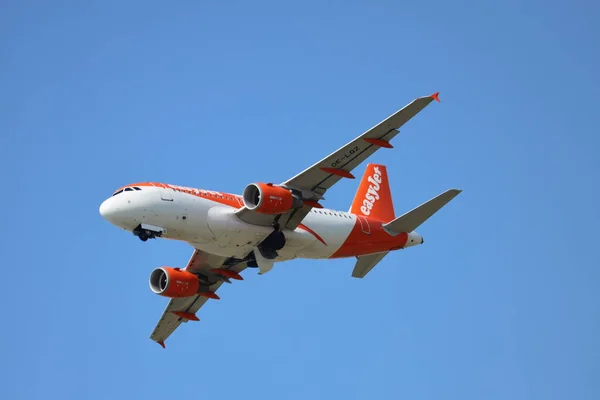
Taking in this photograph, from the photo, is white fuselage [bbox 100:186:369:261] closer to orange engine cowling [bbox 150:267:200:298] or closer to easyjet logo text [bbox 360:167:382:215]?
easyjet logo text [bbox 360:167:382:215]

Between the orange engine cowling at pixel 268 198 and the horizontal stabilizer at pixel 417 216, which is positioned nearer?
the orange engine cowling at pixel 268 198

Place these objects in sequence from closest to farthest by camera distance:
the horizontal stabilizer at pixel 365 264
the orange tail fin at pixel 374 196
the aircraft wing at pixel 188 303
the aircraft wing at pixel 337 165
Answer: the aircraft wing at pixel 337 165
the aircraft wing at pixel 188 303
the horizontal stabilizer at pixel 365 264
the orange tail fin at pixel 374 196

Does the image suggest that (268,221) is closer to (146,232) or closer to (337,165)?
(337,165)

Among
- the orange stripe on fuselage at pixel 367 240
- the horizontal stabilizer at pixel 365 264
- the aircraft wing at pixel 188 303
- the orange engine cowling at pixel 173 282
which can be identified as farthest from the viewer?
the horizontal stabilizer at pixel 365 264

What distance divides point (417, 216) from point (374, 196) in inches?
173

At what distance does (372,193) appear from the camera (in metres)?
63.3

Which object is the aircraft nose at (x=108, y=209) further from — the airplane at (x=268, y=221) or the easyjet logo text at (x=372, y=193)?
the easyjet logo text at (x=372, y=193)

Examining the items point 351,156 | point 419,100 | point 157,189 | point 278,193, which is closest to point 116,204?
point 157,189

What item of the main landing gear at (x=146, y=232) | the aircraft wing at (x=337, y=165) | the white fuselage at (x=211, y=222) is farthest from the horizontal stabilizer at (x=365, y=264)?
the main landing gear at (x=146, y=232)

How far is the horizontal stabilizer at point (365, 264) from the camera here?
203 feet

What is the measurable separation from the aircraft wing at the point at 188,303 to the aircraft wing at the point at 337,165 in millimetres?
6339

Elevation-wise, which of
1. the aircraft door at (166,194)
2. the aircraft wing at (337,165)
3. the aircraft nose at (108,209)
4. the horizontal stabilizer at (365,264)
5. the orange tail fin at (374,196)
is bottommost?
the aircraft nose at (108,209)

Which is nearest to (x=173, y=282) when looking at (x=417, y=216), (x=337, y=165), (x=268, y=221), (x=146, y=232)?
(x=146, y=232)

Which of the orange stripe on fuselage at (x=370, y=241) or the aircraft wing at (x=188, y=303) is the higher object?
the orange stripe on fuselage at (x=370, y=241)
